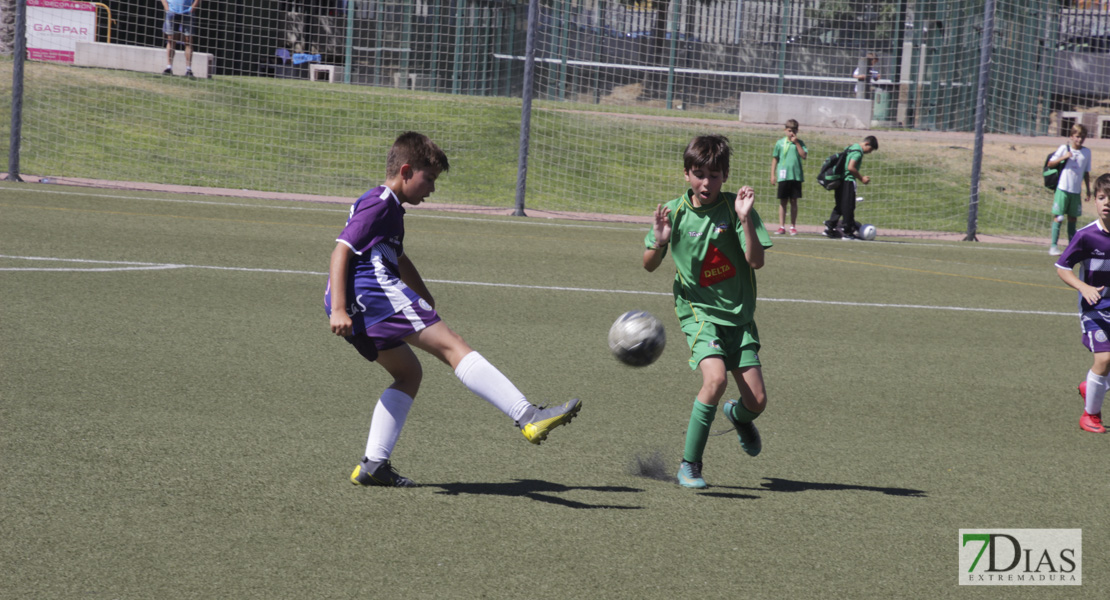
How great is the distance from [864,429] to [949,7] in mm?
19009

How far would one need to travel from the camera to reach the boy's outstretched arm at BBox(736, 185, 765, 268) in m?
4.93

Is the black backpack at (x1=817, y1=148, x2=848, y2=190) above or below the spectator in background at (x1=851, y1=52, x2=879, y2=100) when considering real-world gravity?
below

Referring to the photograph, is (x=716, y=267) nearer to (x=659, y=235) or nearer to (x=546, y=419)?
(x=659, y=235)

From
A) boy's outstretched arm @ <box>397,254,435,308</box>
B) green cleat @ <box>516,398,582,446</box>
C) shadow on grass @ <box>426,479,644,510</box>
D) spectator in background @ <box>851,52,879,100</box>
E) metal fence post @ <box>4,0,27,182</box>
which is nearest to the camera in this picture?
green cleat @ <box>516,398,582,446</box>

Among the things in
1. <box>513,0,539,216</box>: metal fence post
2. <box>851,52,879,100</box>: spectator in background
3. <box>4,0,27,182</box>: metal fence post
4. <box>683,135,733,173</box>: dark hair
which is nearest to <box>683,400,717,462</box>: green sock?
<box>683,135,733,173</box>: dark hair

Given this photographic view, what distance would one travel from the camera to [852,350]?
8.68 meters

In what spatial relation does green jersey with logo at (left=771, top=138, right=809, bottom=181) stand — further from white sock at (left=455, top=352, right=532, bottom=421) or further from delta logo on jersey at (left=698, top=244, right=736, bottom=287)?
white sock at (left=455, top=352, right=532, bottom=421)

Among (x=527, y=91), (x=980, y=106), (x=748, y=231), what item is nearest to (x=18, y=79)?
(x=527, y=91)

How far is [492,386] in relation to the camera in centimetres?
465

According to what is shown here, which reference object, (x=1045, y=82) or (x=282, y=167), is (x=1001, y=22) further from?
(x=282, y=167)

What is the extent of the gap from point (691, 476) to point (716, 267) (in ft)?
3.24

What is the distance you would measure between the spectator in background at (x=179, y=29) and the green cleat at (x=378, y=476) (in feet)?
60.7

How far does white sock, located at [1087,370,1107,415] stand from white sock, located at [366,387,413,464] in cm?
426

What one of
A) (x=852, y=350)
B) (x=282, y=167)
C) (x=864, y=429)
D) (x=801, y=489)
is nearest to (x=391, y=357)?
(x=801, y=489)
